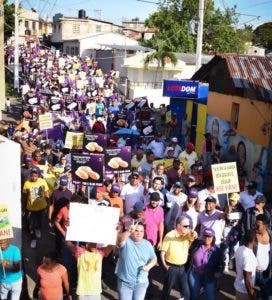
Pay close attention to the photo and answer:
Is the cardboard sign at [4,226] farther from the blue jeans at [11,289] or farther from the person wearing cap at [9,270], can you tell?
the blue jeans at [11,289]

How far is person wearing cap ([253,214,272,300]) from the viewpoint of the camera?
6.95 m

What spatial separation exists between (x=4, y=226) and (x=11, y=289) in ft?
2.87

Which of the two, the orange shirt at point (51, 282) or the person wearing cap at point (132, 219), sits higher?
the person wearing cap at point (132, 219)

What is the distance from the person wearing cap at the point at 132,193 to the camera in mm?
9234

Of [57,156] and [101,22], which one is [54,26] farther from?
[57,156]

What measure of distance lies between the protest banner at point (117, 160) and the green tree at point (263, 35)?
72390mm

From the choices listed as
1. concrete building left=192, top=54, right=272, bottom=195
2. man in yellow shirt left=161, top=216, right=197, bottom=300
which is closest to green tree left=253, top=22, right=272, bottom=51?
concrete building left=192, top=54, right=272, bottom=195

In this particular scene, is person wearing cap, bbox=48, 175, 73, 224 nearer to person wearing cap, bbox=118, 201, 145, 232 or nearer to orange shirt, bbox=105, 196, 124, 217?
orange shirt, bbox=105, 196, 124, 217

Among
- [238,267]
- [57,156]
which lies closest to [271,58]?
[57,156]

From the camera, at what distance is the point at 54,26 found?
3081 inches

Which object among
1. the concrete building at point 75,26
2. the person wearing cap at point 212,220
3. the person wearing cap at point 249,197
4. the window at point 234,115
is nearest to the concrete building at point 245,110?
the window at point 234,115

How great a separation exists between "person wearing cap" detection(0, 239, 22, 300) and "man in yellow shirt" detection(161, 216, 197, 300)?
208 cm

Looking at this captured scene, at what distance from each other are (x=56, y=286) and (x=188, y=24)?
180ft

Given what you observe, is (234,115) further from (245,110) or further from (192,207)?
(192,207)
